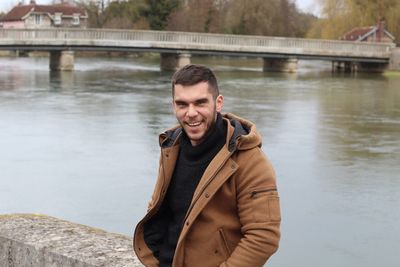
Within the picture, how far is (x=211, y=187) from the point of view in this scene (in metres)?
2.35

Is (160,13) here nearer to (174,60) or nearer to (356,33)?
(356,33)

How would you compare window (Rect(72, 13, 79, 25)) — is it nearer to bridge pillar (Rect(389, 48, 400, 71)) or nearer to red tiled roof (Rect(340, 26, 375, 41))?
red tiled roof (Rect(340, 26, 375, 41))

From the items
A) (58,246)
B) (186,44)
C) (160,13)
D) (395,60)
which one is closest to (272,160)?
(58,246)

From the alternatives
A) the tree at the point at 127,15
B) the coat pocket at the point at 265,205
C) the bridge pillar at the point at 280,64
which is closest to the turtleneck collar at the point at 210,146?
the coat pocket at the point at 265,205

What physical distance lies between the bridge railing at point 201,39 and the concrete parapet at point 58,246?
28.7 m

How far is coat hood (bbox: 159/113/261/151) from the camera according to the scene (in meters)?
2.36

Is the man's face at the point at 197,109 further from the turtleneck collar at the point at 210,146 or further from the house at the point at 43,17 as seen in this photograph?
the house at the point at 43,17

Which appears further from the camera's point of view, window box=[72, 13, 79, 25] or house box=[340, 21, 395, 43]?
window box=[72, 13, 79, 25]

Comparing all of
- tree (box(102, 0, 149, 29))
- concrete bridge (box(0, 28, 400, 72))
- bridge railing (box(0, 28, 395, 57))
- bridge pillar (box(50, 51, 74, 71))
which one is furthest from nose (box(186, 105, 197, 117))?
tree (box(102, 0, 149, 29))

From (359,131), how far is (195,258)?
11.9 meters

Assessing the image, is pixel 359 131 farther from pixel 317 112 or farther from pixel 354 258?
pixel 354 258

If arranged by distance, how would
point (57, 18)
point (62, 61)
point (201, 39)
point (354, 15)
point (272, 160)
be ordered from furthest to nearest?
point (57, 18)
point (354, 15)
point (201, 39)
point (62, 61)
point (272, 160)

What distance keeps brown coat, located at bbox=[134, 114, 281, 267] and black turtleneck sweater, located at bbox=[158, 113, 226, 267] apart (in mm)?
75

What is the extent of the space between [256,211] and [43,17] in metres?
101
